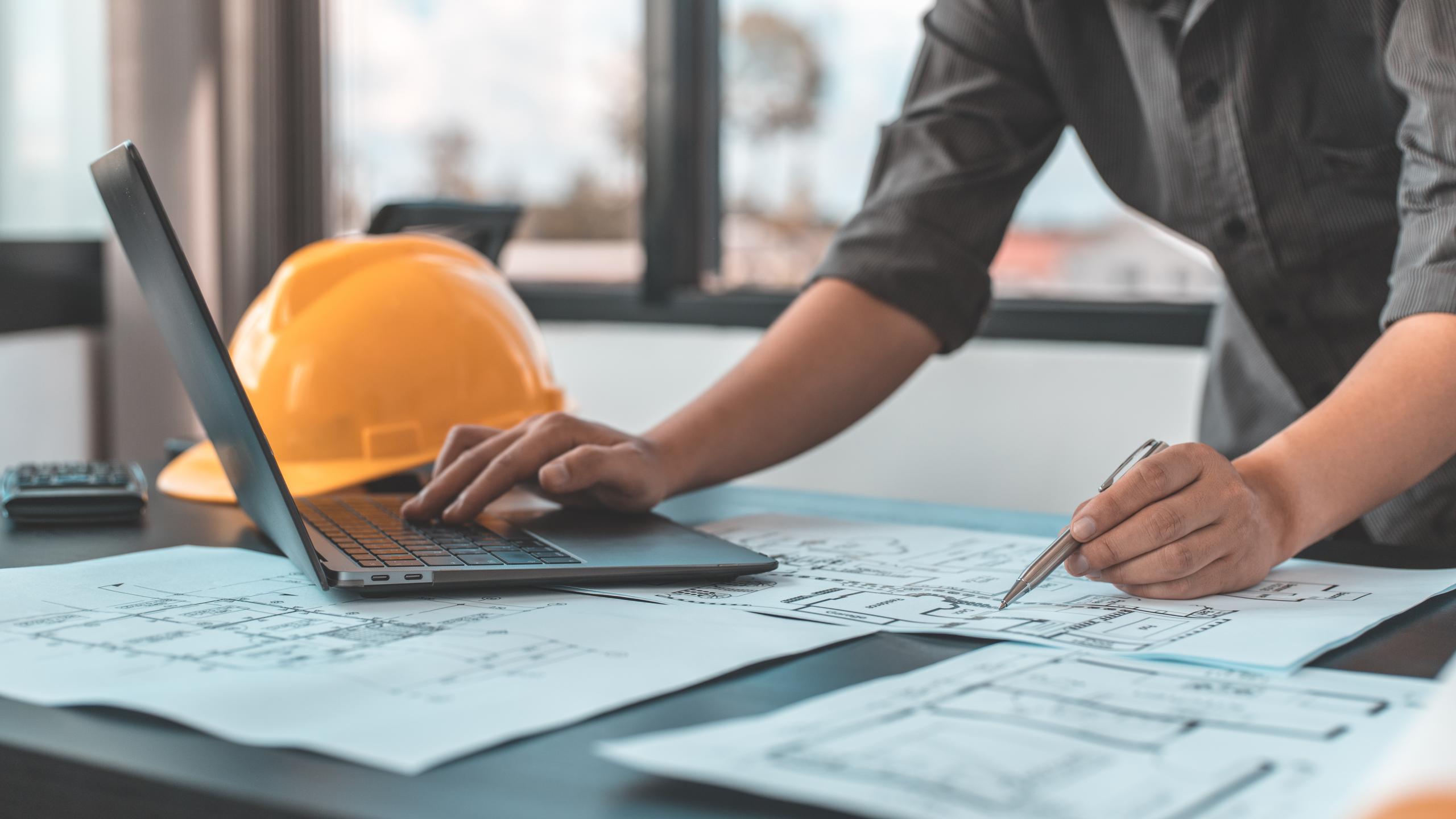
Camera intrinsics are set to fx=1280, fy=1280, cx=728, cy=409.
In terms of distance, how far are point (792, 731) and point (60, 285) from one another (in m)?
2.49

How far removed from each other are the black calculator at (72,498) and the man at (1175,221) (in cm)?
25

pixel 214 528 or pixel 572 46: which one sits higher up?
pixel 572 46

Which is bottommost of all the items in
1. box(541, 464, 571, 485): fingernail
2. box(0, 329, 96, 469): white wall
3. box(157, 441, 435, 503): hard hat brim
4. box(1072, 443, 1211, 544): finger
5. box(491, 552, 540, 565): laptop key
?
box(0, 329, 96, 469): white wall

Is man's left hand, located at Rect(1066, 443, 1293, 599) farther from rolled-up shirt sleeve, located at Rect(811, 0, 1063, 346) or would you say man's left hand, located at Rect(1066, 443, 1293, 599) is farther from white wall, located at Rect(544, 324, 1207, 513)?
white wall, located at Rect(544, 324, 1207, 513)

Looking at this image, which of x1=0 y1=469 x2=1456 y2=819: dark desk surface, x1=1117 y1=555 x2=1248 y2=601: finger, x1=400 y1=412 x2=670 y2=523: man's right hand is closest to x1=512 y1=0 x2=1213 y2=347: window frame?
x1=400 y1=412 x2=670 y2=523: man's right hand

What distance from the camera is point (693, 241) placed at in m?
2.70

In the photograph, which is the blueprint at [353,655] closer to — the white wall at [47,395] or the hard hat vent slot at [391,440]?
the hard hat vent slot at [391,440]

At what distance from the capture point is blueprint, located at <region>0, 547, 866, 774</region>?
1.49 feet

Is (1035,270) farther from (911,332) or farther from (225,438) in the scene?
(225,438)

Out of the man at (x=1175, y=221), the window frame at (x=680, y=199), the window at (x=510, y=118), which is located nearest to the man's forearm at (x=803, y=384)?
the man at (x=1175, y=221)

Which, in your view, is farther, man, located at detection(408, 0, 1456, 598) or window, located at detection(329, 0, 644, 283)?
window, located at detection(329, 0, 644, 283)

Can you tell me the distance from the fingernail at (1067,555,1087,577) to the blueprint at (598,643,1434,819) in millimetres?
140

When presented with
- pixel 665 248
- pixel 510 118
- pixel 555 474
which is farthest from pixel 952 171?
pixel 510 118

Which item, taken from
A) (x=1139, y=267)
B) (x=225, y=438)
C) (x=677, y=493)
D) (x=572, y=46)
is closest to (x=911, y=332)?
(x=677, y=493)
